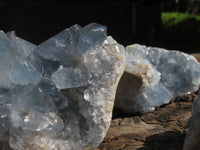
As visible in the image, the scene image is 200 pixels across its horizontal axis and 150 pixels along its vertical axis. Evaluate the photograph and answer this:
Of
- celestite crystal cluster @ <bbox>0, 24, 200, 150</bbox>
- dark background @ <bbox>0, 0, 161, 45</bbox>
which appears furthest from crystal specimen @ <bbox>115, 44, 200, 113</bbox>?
dark background @ <bbox>0, 0, 161, 45</bbox>

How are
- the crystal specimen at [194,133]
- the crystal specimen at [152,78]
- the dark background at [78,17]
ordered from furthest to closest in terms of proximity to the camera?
the dark background at [78,17] → the crystal specimen at [152,78] → the crystal specimen at [194,133]

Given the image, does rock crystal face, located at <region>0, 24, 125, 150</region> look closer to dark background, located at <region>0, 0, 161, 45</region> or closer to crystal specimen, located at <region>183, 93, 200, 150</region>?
crystal specimen, located at <region>183, 93, 200, 150</region>

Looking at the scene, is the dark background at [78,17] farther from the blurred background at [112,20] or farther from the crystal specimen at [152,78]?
the crystal specimen at [152,78]

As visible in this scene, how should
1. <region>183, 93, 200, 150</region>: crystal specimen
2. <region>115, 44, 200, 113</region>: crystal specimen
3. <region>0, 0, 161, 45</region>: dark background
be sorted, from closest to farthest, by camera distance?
<region>183, 93, 200, 150</region>: crystal specimen
<region>115, 44, 200, 113</region>: crystal specimen
<region>0, 0, 161, 45</region>: dark background

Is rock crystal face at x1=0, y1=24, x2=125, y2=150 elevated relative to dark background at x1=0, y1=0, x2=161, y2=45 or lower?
elevated

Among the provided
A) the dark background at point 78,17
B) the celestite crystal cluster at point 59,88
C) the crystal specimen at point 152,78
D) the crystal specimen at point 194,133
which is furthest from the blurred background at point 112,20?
the crystal specimen at point 194,133

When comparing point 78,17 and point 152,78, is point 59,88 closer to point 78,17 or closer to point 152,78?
point 152,78

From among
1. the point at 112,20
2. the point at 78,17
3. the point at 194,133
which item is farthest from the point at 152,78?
the point at 112,20
